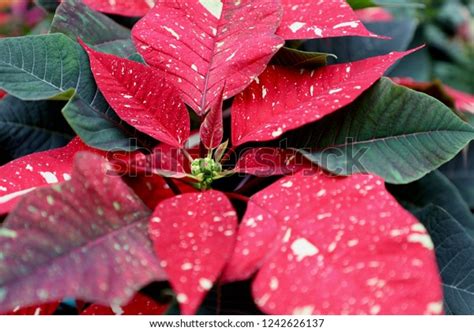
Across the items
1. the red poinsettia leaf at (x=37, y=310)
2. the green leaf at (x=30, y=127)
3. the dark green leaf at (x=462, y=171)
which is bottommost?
the dark green leaf at (x=462, y=171)

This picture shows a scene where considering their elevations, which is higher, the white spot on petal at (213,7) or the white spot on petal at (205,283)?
the white spot on petal at (213,7)

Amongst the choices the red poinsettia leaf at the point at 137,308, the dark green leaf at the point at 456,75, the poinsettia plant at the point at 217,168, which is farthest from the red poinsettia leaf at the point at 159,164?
the dark green leaf at the point at 456,75

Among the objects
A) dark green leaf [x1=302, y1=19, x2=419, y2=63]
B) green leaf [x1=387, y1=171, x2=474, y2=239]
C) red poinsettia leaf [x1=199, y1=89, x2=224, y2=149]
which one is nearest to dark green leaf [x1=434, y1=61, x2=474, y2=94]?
dark green leaf [x1=302, y1=19, x2=419, y2=63]

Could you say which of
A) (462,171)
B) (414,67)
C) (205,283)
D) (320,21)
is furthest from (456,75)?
(205,283)

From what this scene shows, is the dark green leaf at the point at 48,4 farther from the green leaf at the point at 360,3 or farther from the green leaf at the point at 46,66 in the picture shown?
the green leaf at the point at 360,3

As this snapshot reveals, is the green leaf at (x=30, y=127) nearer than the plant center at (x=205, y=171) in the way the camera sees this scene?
No

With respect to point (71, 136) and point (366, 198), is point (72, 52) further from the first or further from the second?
point (366, 198)

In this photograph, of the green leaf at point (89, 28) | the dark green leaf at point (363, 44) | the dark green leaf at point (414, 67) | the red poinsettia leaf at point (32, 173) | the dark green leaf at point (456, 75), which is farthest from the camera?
the dark green leaf at point (456, 75)

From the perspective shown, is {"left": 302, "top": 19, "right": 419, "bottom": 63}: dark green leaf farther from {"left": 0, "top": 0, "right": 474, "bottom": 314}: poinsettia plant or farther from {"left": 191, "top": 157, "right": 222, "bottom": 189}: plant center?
{"left": 191, "top": 157, "right": 222, "bottom": 189}: plant center
